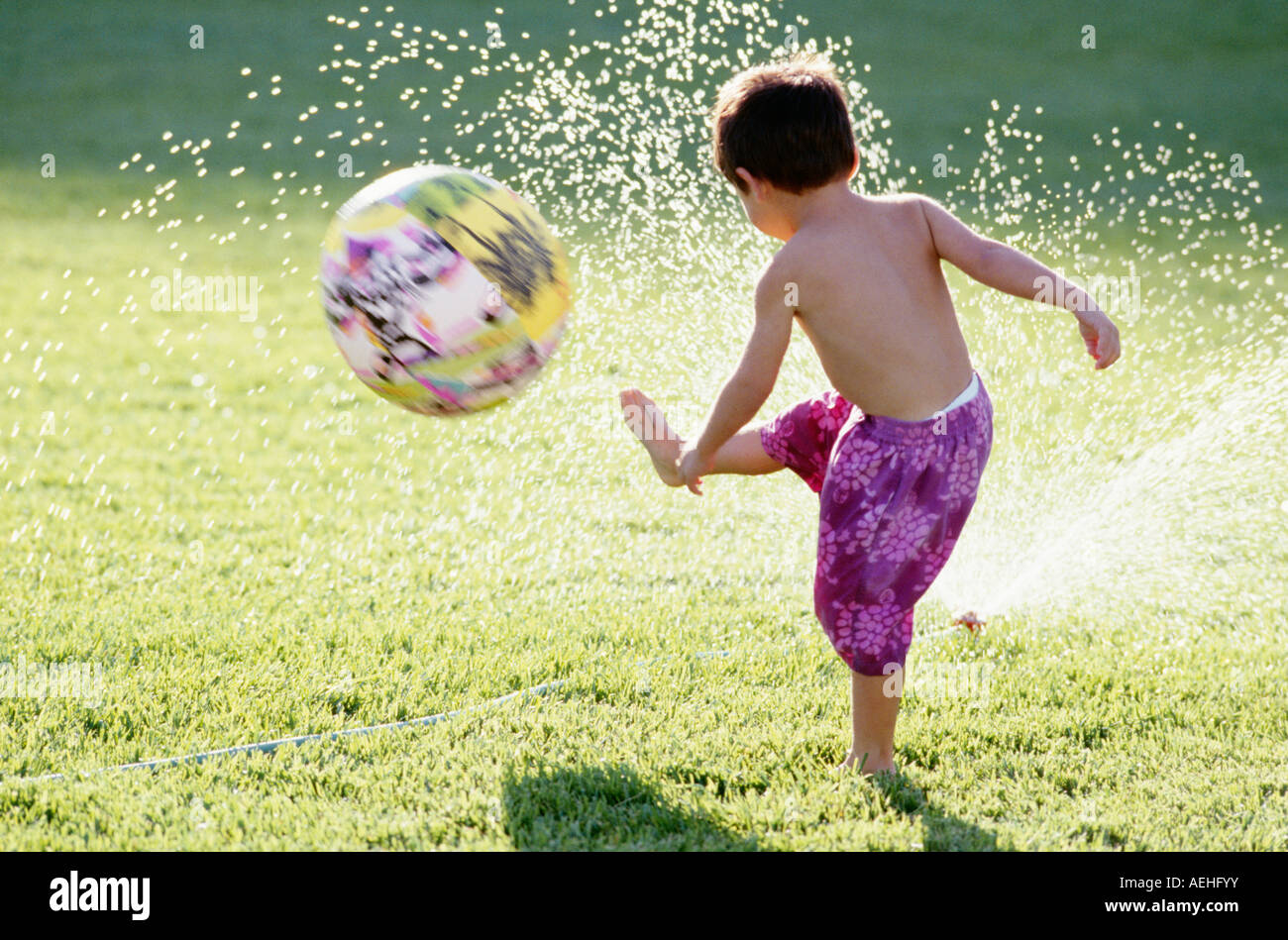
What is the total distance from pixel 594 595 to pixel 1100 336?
1596mm

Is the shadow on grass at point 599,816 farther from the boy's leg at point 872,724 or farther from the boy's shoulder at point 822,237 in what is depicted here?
the boy's shoulder at point 822,237

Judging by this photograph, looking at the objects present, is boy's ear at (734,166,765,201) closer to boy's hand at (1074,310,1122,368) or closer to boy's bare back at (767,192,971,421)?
boy's bare back at (767,192,971,421)

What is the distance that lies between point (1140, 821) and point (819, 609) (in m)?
0.71

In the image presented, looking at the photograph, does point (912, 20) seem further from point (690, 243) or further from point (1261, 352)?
point (1261, 352)

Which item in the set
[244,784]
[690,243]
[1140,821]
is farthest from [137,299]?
[1140,821]

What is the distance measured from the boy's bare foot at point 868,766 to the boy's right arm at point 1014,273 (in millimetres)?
886

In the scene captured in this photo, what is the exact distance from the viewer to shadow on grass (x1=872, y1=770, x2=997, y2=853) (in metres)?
2.42

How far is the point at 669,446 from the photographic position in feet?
9.53

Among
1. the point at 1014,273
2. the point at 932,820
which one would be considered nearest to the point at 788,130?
the point at 1014,273

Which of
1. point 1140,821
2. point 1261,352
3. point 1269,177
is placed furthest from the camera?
point 1269,177

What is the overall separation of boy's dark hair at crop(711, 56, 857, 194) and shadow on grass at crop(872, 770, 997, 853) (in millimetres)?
1165

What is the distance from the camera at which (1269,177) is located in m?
9.44

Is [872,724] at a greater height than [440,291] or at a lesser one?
lesser

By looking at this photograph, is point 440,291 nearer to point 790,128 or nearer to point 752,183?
point 752,183
